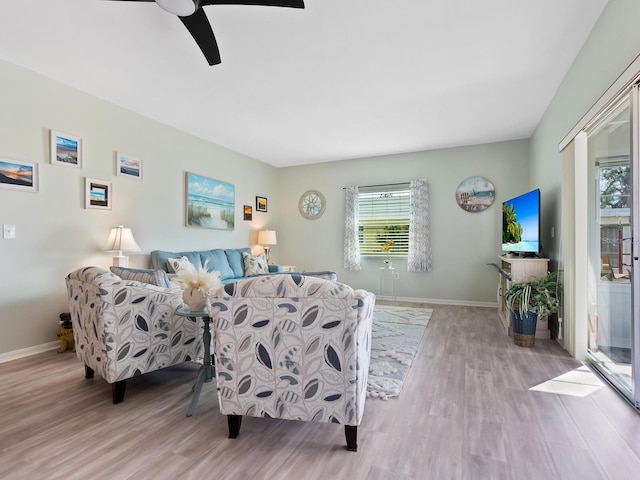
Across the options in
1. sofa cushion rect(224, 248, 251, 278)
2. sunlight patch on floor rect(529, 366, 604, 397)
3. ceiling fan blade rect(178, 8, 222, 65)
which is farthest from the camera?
sofa cushion rect(224, 248, 251, 278)

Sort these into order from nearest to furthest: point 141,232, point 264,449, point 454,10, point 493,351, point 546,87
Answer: point 264,449, point 454,10, point 493,351, point 546,87, point 141,232

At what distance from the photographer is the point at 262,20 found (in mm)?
2398

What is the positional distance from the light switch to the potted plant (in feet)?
16.0

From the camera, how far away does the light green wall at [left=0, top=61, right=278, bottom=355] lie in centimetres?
305

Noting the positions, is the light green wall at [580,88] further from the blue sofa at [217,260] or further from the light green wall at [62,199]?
the light green wall at [62,199]

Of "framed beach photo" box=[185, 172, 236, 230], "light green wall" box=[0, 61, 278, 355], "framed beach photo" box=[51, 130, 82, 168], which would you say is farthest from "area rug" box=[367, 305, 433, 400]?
"framed beach photo" box=[51, 130, 82, 168]

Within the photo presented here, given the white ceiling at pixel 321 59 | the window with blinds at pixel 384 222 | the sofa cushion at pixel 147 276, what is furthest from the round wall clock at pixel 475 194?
the sofa cushion at pixel 147 276

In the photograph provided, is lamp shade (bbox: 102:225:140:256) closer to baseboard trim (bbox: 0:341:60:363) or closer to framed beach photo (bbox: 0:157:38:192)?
framed beach photo (bbox: 0:157:38:192)

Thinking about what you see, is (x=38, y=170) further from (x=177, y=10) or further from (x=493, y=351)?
(x=493, y=351)

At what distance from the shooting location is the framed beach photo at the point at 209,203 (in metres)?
4.93

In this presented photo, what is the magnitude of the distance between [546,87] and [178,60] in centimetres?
367

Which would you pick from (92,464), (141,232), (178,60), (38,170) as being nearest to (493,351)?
(92,464)

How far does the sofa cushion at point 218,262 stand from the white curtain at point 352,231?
2.28m

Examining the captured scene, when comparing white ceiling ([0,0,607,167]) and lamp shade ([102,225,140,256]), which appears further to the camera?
lamp shade ([102,225,140,256])
